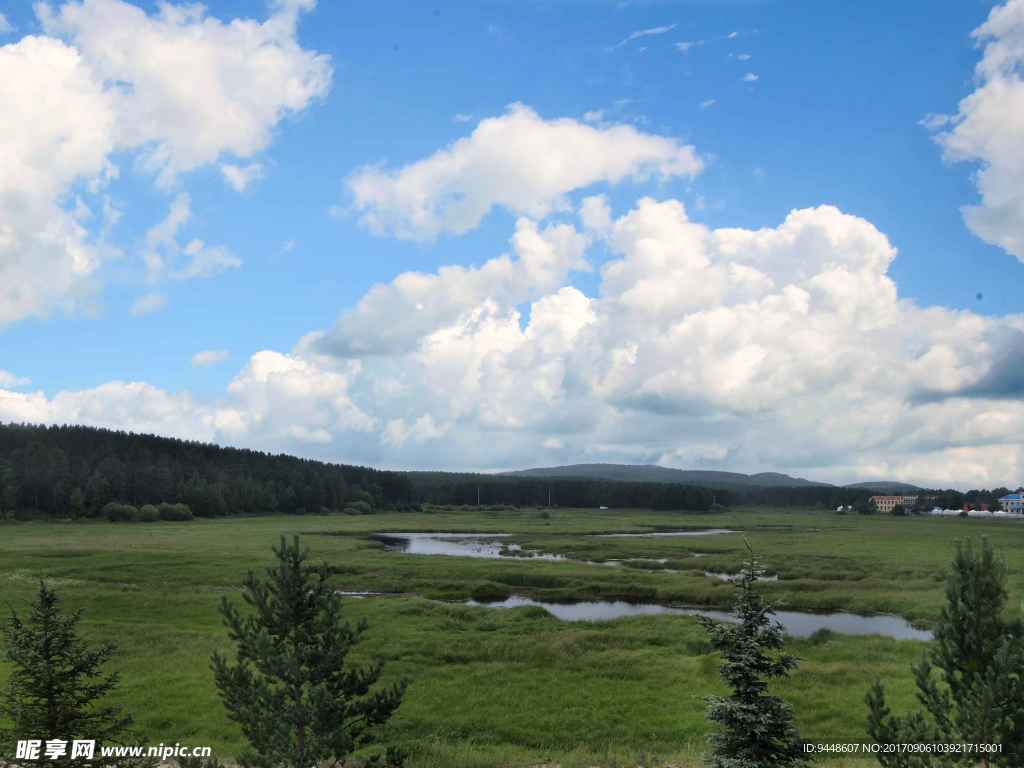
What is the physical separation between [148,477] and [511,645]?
130985mm

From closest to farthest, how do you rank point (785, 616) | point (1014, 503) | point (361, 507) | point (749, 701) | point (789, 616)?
point (749, 701), point (789, 616), point (785, 616), point (1014, 503), point (361, 507)

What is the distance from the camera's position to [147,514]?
392 ft

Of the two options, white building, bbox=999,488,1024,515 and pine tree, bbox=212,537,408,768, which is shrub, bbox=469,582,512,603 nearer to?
pine tree, bbox=212,537,408,768

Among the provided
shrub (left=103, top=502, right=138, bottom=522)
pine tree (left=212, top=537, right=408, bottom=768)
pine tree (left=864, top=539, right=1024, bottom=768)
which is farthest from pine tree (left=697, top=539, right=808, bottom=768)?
shrub (left=103, top=502, right=138, bottom=522)

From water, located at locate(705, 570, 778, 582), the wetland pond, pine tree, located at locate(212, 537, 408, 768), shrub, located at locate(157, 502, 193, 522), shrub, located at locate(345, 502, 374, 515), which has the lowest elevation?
shrub, located at locate(345, 502, 374, 515)

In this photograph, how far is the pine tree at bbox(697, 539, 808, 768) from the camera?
10.1m

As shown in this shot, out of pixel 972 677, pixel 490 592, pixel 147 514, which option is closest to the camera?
pixel 972 677

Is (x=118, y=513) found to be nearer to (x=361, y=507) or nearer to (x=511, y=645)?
(x=361, y=507)

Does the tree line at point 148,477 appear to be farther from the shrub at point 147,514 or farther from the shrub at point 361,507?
the shrub at point 147,514

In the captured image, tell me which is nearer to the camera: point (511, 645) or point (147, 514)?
point (511, 645)

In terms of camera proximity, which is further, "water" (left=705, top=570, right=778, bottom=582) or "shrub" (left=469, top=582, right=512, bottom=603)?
"water" (left=705, top=570, right=778, bottom=582)

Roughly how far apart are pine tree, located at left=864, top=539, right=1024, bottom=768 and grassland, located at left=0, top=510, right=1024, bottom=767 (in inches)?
198

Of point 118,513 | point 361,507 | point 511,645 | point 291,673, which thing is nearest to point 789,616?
point 511,645

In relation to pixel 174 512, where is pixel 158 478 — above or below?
above
